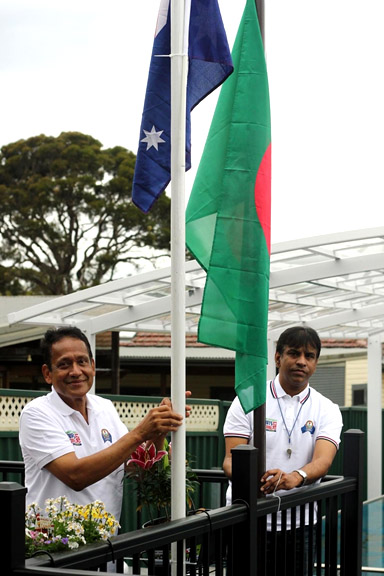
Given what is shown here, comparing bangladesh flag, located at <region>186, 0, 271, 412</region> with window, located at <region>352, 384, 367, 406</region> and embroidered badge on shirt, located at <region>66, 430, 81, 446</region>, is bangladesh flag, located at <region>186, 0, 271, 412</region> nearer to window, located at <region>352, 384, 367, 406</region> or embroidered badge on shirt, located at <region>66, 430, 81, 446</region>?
embroidered badge on shirt, located at <region>66, 430, 81, 446</region>

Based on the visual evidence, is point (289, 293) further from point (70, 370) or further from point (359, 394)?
point (359, 394)

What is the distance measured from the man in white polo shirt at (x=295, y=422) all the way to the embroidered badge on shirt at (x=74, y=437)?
0.84 m

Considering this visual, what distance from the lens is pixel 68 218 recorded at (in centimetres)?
3600

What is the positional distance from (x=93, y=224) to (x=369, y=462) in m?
22.4

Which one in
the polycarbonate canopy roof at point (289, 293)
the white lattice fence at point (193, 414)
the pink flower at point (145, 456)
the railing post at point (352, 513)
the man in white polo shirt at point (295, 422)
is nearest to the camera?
the pink flower at point (145, 456)

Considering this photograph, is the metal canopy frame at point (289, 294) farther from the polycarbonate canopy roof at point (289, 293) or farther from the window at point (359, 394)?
the window at point (359, 394)

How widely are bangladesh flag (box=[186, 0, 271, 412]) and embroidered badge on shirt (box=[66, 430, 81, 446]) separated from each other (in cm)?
62

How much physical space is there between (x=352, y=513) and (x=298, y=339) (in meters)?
0.91

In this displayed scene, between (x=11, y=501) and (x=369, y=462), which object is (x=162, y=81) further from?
(x=369, y=462)

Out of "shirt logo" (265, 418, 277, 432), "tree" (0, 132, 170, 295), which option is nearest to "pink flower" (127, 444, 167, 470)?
Result: "shirt logo" (265, 418, 277, 432)

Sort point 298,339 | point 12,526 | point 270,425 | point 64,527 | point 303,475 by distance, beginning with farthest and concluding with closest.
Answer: point 298,339
point 270,425
point 303,475
point 64,527
point 12,526

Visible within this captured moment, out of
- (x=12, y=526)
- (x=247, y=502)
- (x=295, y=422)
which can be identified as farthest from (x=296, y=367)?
(x=12, y=526)

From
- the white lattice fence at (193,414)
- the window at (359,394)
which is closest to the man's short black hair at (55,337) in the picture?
the white lattice fence at (193,414)

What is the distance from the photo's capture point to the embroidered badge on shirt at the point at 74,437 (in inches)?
149
